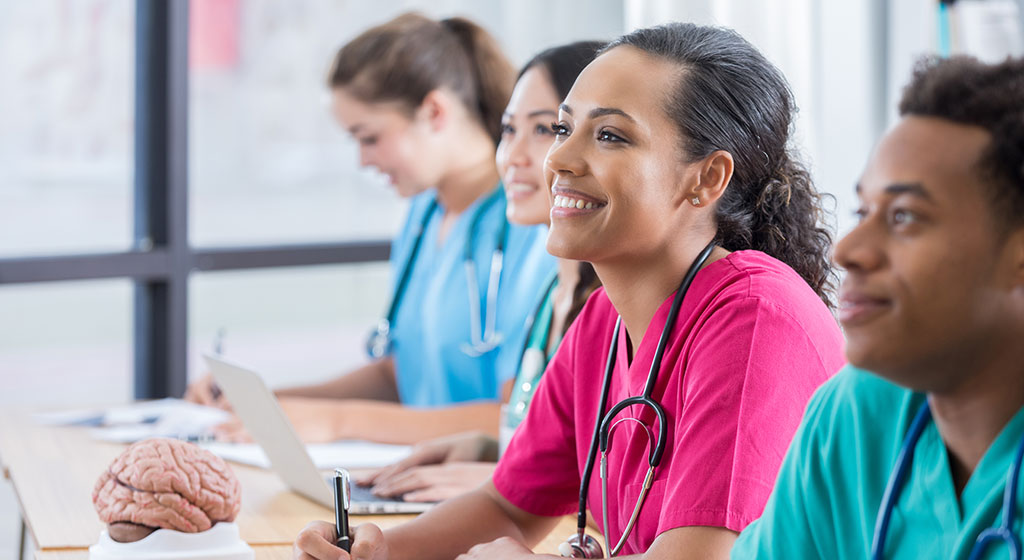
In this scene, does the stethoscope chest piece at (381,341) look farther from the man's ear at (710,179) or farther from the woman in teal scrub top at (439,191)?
the man's ear at (710,179)

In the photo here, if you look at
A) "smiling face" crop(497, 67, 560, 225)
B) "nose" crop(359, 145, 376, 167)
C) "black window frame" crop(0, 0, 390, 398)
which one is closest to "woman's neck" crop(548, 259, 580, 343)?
"smiling face" crop(497, 67, 560, 225)

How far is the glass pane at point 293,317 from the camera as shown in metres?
3.81

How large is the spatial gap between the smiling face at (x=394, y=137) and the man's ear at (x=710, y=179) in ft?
3.88

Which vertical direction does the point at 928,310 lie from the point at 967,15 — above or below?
below

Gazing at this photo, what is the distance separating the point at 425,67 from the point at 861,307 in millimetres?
1642

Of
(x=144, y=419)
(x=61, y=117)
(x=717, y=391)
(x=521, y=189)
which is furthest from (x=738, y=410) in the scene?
(x=61, y=117)

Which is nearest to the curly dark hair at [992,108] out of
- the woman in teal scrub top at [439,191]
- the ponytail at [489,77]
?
the woman in teal scrub top at [439,191]

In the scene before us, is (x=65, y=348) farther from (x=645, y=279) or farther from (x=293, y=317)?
(x=645, y=279)

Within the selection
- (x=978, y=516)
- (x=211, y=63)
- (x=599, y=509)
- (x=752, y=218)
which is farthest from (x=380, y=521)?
(x=211, y=63)

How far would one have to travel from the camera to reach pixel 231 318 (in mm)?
3967

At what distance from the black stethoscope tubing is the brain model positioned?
423 mm

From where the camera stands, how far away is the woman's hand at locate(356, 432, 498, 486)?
67.5 inches

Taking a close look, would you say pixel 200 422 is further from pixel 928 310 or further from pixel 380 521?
pixel 928 310

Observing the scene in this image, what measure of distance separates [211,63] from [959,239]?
2.92m
